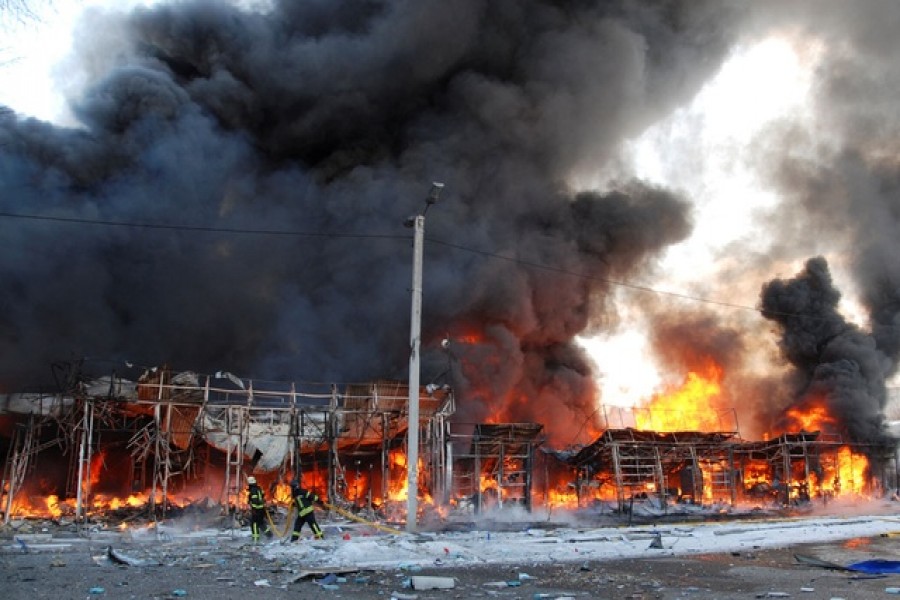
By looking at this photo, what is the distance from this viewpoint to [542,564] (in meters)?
11.9

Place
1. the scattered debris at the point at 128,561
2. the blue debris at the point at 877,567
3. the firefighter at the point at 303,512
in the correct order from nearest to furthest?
1. the blue debris at the point at 877,567
2. the scattered debris at the point at 128,561
3. the firefighter at the point at 303,512

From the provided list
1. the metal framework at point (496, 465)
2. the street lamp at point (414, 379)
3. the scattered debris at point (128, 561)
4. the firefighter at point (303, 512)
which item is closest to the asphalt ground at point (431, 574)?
the scattered debris at point (128, 561)

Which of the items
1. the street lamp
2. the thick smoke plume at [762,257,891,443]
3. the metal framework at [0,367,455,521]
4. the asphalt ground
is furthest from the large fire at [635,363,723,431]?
the asphalt ground

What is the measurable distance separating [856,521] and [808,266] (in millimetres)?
22927

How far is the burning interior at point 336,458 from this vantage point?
20.2 metres

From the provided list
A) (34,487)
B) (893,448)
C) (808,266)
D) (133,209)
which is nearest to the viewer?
(34,487)

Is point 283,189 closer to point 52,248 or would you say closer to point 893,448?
point 52,248

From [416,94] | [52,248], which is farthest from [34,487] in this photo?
[416,94]

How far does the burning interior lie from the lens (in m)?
20.2

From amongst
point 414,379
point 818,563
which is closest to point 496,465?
point 414,379

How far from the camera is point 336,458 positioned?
21219mm

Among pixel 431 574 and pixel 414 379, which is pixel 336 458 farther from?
pixel 431 574

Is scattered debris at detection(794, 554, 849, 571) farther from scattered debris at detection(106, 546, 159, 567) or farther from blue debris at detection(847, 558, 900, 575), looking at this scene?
scattered debris at detection(106, 546, 159, 567)

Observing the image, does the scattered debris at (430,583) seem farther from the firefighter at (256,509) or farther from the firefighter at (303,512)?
the firefighter at (256,509)
